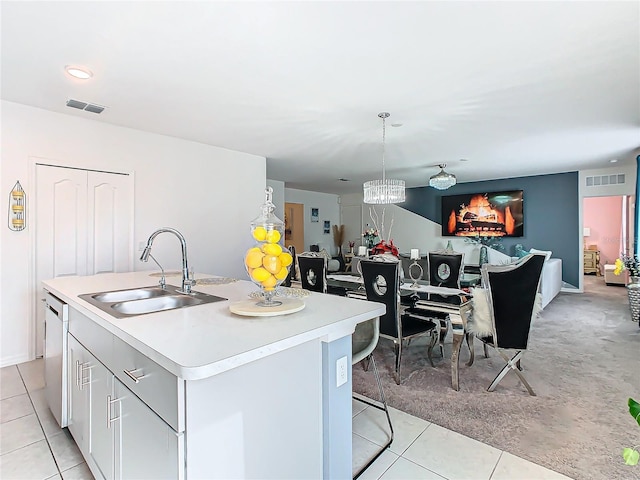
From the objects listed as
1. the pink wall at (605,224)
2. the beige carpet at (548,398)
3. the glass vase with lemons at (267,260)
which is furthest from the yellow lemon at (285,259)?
the pink wall at (605,224)

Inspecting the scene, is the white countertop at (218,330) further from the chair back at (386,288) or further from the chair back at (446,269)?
the chair back at (446,269)

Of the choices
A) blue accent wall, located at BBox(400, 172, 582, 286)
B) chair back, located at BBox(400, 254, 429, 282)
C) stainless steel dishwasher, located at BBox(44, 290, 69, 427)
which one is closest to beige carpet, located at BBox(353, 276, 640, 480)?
chair back, located at BBox(400, 254, 429, 282)

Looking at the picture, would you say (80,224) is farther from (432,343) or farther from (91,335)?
(432,343)

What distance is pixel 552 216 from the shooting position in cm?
690

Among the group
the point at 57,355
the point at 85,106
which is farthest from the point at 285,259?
the point at 85,106

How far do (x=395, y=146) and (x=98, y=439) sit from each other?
4415mm

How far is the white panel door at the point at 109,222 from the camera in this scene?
3553 millimetres

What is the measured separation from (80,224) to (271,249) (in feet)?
10.5

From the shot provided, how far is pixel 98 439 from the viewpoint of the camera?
148cm

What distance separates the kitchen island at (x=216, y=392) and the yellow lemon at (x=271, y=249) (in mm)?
269

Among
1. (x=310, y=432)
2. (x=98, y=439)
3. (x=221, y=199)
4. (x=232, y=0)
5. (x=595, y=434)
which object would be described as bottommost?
(x=595, y=434)

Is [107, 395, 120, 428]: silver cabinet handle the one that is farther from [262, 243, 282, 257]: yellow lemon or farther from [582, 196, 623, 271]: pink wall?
[582, 196, 623, 271]: pink wall

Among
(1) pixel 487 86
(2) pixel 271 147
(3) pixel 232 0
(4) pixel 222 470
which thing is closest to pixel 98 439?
(4) pixel 222 470

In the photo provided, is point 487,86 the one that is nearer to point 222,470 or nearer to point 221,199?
point 222,470
